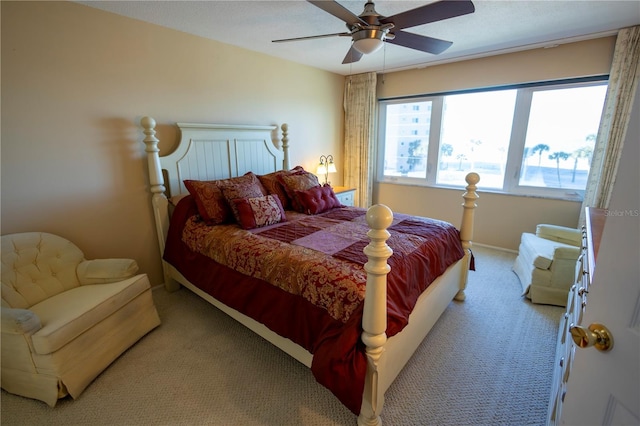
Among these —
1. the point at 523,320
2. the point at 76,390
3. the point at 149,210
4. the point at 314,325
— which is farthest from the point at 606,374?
the point at 149,210

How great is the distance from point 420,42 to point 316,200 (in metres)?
1.55

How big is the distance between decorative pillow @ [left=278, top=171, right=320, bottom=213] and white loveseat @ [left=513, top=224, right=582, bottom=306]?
2.13 metres

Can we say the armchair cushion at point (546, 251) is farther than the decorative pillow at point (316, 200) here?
No

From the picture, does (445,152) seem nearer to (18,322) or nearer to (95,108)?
(95,108)

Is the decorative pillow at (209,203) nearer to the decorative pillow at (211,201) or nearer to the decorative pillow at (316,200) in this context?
the decorative pillow at (211,201)

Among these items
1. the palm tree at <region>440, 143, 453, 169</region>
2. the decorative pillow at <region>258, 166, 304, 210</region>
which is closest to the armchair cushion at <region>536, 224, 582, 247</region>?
the palm tree at <region>440, 143, 453, 169</region>

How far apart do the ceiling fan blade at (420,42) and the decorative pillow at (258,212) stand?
4.95 ft

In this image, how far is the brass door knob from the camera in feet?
2.10

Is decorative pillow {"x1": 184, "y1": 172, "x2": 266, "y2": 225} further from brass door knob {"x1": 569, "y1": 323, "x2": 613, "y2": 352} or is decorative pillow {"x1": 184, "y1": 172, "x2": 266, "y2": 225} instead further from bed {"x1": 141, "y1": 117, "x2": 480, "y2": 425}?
brass door knob {"x1": 569, "y1": 323, "x2": 613, "y2": 352}

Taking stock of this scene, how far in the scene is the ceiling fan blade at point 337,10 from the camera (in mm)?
1422

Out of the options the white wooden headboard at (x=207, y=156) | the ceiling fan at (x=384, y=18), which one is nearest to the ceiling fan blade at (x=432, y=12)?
the ceiling fan at (x=384, y=18)

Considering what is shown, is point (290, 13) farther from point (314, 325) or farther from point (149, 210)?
point (314, 325)

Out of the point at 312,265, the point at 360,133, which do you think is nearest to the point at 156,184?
the point at 312,265

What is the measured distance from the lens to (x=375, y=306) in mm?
1236
